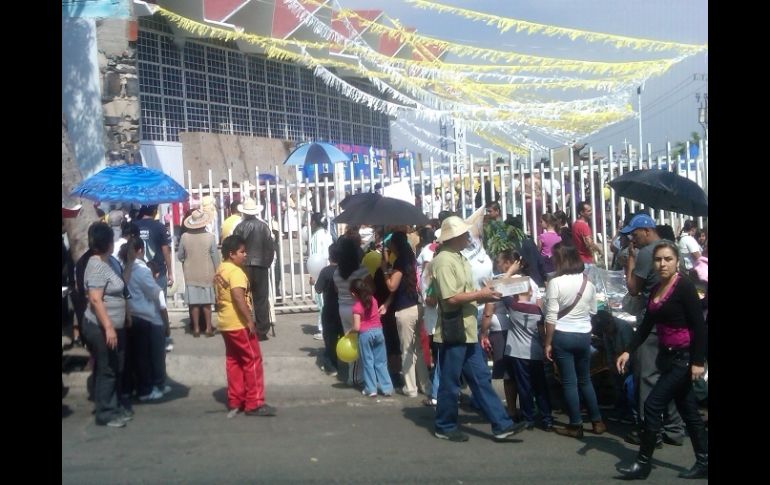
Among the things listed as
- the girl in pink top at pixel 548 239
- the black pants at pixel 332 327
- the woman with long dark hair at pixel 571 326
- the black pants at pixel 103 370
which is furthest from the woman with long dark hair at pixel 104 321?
the girl in pink top at pixel 548 239

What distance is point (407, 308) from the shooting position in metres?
8.16

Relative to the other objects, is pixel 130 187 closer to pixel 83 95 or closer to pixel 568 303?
pixel 568 303

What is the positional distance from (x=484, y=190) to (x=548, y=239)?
1.60 meters

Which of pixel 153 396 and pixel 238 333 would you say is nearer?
pixel 238 333

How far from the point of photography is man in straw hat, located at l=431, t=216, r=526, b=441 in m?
6.70

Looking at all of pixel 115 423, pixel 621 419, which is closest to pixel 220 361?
pixel 115 423

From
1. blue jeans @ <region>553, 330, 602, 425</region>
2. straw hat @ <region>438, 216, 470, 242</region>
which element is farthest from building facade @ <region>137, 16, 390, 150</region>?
blue jeans @ <region>553, 330, 602, 425</region>

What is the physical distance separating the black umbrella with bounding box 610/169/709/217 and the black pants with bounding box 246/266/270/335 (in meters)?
4.14

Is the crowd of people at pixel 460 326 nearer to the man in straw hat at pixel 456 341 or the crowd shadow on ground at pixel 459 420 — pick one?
the man in straw hat at pixel 456 341

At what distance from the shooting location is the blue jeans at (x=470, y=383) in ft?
22.2

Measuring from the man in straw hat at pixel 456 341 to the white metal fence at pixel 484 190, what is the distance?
13.6 feet
